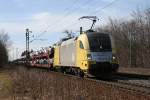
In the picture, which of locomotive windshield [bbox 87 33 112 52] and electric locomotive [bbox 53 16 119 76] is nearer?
A: electric locomotive [bbox 53 16 119 76]

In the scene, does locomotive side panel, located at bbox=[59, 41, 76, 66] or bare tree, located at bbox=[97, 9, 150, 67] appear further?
bare tree, located at bbox=[97, 9, 150, 67]

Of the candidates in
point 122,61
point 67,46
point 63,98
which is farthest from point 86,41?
point 122,61

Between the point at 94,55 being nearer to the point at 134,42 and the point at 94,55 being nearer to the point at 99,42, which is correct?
the point at 99,42

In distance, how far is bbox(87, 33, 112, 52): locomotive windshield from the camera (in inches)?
1105

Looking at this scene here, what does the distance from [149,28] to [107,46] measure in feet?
179

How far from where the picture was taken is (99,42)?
28344mm

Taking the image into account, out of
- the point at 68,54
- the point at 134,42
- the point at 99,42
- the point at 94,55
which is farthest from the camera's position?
the point at 134,42

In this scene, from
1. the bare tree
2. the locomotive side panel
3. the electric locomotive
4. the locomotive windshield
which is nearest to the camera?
the electric locomotive

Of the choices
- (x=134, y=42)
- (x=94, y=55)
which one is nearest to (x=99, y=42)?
(x=94, y=55)

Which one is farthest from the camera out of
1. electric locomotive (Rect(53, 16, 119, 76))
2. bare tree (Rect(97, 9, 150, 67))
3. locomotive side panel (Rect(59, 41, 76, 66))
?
bare tree (Rect(97, 9, 150, 67))

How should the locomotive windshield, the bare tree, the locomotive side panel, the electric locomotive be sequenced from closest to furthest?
the electric locomotive → the locomotive windshield → the locomotive side panel → the bare tree

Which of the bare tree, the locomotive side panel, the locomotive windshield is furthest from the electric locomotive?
the bare tree

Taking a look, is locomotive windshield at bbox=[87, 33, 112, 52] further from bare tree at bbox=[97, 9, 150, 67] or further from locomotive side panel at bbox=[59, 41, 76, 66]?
bare tree at bbox=[97, 9, 150, 67]

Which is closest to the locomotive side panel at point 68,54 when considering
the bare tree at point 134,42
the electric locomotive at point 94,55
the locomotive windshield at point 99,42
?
the electric locomotive at point 94,55
